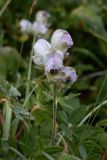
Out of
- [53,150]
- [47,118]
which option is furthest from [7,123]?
[53,150]

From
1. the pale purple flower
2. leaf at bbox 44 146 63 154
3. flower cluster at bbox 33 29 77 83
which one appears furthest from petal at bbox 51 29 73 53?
the pale purple flower

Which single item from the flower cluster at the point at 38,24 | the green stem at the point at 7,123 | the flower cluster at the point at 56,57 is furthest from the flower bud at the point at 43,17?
the flower cluster at the point at 56,57

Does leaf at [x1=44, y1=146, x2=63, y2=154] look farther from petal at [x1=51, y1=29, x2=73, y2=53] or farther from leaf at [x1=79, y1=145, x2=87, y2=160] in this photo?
petal at [x1=51, y1=29, x2=73, y2=53]

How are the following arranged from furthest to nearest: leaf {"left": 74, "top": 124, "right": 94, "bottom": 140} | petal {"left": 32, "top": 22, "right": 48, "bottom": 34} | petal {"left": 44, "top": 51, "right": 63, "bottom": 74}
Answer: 1. petal {"left": 32, "top": 22, "right": 48, "bottom": 34}
2. leaf {"left": 74, "top": 124, "right": 94, "bottom": 140}
3. petal {"left": 44, "top": 51, "right": 63, "bottom": 74}

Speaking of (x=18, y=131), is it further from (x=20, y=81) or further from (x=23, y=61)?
(x=23, y=61)

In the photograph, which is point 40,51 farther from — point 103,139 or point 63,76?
point 103,139

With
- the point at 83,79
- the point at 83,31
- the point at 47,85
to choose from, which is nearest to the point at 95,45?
the point at 83,31

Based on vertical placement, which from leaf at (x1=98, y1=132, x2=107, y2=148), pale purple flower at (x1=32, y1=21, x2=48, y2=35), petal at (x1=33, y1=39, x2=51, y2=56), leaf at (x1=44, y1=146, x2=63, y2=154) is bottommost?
leaf at (x1=98, y1=132, x2=107, y2=148)

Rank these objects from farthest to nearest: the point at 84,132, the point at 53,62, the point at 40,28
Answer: the point at 40,28 < the point at 84,132 < the point at 53,62
